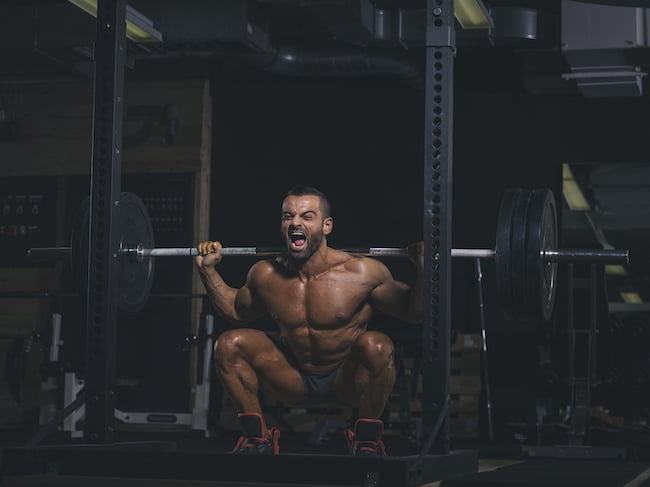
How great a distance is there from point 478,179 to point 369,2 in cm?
183

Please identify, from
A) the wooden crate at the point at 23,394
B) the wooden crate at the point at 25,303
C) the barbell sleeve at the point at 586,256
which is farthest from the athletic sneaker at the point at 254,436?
the wooden crate at the point at 25,303

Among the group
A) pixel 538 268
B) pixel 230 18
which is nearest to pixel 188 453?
pixel 538 268

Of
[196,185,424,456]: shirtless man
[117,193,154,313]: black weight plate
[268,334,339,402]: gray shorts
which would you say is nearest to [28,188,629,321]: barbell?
[117,193,154,313]: black weight plate

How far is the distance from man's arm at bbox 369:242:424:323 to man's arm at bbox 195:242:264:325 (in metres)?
0.47

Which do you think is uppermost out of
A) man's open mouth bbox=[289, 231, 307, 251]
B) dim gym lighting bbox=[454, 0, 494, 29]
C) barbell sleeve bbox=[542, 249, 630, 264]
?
dim gym lighting bbox=[454, 0, 494, 29]

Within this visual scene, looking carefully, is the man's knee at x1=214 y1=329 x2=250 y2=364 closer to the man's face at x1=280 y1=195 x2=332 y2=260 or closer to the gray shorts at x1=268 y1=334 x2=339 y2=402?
the gray shorts at x1=268 y1=334 x2=339 y2=402

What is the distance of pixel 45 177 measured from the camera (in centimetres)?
860

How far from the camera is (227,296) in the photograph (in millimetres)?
4699

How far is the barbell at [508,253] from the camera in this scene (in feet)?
13.7

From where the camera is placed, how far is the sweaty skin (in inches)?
176

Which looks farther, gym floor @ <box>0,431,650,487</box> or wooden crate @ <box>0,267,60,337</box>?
wooden crate @ <box>0,267,60,337</box>

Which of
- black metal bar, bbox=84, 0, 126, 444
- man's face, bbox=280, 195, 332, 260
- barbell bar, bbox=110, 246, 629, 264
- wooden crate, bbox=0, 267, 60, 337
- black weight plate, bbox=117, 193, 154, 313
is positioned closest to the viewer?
black metal bar, bbox=84, 0, 126, 444

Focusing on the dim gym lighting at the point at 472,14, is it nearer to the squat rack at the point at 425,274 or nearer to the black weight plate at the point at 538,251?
the black weight plate at the point at 538,251

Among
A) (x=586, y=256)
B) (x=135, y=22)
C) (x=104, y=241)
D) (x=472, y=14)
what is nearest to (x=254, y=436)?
(x=104, y=241)
